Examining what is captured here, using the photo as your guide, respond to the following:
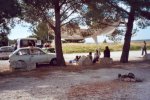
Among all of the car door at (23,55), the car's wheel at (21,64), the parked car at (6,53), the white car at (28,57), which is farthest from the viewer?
the parked car at (6,53)

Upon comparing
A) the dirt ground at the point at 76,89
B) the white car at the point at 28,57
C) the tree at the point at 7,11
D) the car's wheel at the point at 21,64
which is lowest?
the dirt ground at the point at 76,89

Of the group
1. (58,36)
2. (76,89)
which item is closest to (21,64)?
(58,36)

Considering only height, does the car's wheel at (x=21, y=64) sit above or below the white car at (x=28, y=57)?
below

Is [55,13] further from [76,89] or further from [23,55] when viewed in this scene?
[76,89]

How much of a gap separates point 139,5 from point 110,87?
40.5 feet

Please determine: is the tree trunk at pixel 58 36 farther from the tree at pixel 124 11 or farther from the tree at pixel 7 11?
the tree at pixel 7 11

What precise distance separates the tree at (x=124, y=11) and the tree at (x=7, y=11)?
620cm

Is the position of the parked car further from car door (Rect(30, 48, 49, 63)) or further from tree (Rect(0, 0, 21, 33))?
tree (Rect(0, 0, 21, 33))

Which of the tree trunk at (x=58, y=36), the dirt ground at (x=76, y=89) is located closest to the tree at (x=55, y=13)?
the tree trunk at (x=58, y=36)

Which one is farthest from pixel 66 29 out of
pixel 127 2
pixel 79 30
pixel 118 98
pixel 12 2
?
pixel 118 98

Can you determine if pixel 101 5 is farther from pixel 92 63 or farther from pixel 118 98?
pixel 118 98

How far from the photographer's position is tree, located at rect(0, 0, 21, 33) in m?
20.3

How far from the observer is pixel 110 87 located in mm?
15297

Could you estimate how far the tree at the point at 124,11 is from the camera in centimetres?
2636
